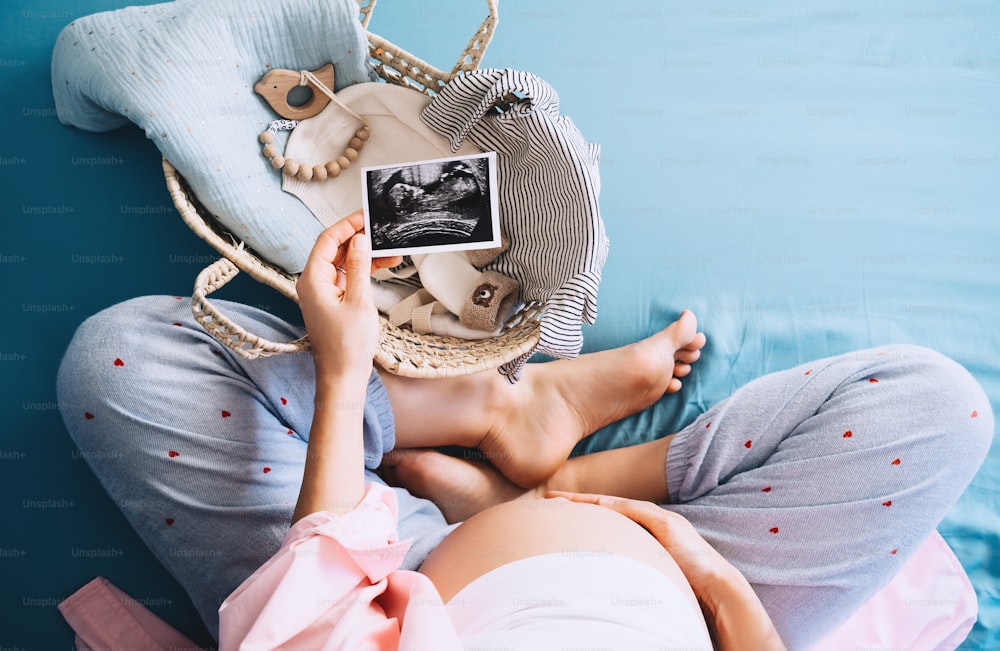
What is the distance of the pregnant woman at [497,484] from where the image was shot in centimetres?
67

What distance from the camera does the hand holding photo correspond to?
3.00ft

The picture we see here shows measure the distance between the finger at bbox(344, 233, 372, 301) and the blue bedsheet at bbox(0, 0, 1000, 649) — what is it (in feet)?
1.23

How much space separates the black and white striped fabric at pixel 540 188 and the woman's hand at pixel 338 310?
25 centimetres

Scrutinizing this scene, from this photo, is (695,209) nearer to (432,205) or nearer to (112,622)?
(432,205)

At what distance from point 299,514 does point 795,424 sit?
0.67 metres

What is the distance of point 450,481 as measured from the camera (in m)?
1.08

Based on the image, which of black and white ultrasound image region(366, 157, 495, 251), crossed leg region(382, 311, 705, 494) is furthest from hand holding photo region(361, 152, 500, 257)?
crossed leg region(382, 311, 705, 494)

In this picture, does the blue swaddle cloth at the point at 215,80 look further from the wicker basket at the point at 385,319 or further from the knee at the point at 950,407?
the knee at the point at 950,407

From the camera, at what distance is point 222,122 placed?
94 cm

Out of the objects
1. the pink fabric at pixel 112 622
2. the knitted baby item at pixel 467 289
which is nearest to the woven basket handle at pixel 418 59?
the knitted baby item at pixel 467 289

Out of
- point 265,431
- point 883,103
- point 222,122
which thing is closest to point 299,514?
point 265,431

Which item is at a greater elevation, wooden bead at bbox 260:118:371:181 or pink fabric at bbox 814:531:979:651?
wooden bead at bbox 260:118:371:181

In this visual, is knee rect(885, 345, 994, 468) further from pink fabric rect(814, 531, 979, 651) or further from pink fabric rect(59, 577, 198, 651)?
pink fabric rect(59, 577, 198, 651)

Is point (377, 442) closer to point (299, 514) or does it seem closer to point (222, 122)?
point (299, 514)
